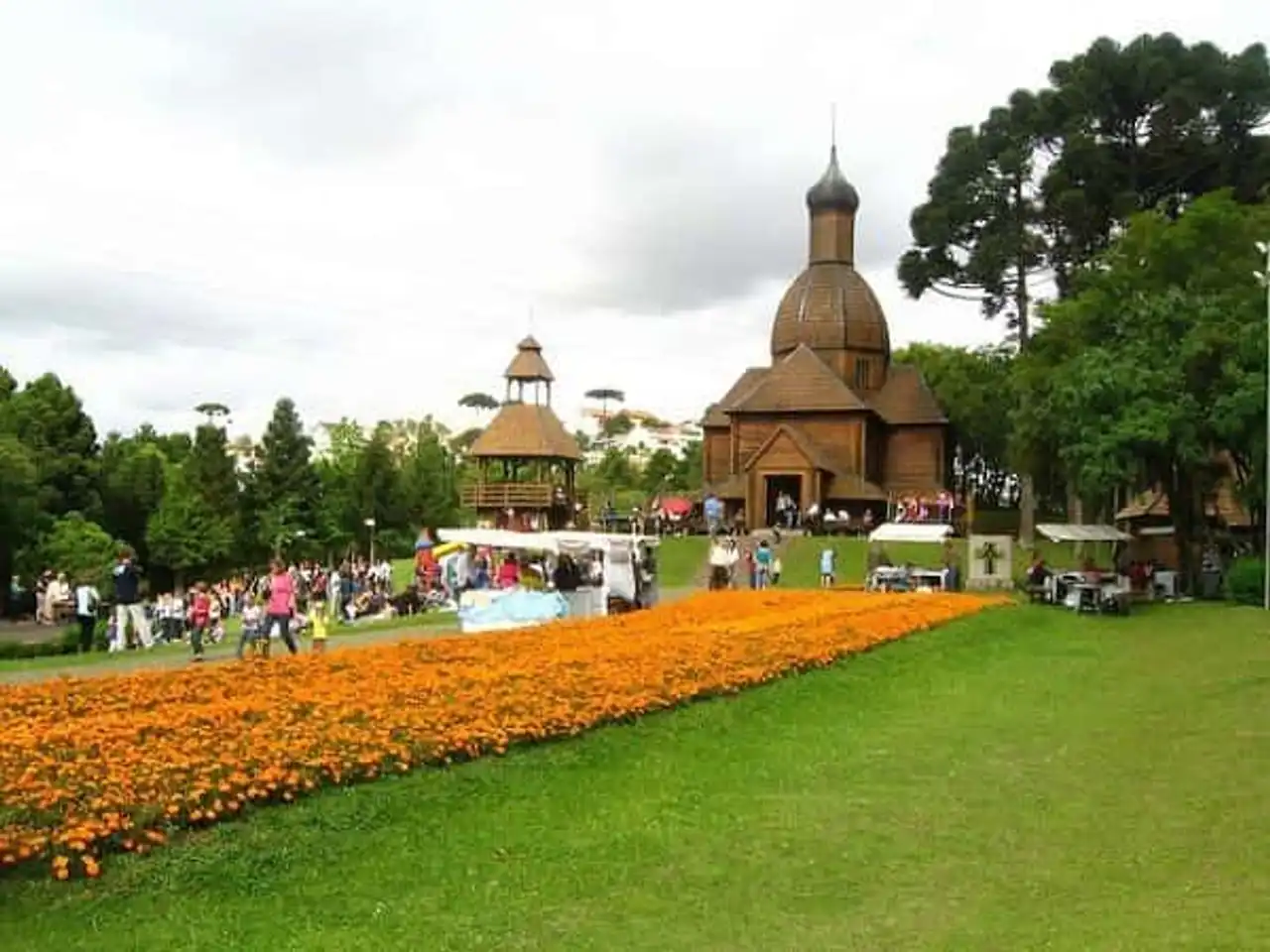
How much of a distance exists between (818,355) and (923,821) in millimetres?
46552

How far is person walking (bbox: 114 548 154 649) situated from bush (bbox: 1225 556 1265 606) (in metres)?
20.2

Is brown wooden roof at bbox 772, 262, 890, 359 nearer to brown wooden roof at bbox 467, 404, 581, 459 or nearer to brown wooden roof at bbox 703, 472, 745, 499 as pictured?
brown wooden roof at bbox 703, 472, 745, 499

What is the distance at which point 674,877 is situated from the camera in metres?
7.44

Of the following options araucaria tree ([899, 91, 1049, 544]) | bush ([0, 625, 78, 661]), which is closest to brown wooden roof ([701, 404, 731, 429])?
araucaria tree ([899, 91, 1049, 544])

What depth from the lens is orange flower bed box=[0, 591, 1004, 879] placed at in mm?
7609

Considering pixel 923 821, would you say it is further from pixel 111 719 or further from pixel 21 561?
pixel 21 561

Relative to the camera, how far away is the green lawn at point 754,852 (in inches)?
256

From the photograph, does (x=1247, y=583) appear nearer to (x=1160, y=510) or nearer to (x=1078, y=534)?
(x=1078, y=534)

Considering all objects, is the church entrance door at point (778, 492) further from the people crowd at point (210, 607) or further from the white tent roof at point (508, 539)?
the white tent roof at point (508, 539)

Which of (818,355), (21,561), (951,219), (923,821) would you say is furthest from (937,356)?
(923,821)

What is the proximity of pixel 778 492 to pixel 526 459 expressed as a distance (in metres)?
10.2

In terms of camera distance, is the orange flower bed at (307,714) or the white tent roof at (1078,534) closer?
the orange flower bed at (307,714)

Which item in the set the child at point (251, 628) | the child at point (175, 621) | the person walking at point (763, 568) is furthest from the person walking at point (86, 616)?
the person walking at point (763, 568)

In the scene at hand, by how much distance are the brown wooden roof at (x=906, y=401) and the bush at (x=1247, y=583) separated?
1014 inches
